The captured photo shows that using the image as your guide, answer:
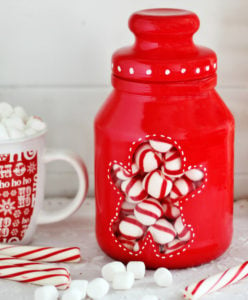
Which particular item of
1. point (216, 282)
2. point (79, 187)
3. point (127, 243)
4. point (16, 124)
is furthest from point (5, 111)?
point (216, 282)

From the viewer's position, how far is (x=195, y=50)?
81 cm

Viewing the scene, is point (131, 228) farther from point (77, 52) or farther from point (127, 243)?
point (77, 52)

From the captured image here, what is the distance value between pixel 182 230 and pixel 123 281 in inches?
4.0

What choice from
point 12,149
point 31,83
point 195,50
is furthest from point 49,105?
point 195,50

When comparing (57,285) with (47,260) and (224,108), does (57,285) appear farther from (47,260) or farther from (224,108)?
(224,108)

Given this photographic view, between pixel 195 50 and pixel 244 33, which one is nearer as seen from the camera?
pixel 195 50

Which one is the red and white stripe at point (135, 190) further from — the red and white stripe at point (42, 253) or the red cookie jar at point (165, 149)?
the red and white stripe at point (42, 253)

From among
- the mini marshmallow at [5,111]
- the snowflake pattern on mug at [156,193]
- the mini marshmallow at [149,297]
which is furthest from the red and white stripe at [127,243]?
the mini marshmallow at [5,111]

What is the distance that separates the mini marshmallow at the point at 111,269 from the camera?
81cm

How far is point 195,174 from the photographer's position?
81 cm

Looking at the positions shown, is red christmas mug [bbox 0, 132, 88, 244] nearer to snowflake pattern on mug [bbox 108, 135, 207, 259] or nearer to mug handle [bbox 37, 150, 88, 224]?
mug handle [bbox 37, 150, 88, 224]

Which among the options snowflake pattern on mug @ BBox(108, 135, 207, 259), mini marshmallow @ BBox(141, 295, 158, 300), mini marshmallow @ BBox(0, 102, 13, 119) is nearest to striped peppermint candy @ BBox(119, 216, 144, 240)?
snowflake pattern on mug @ BBox(108, 135, 207, 259)

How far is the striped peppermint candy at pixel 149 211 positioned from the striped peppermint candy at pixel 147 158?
0.04 m

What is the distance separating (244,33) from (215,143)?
0.28 m
